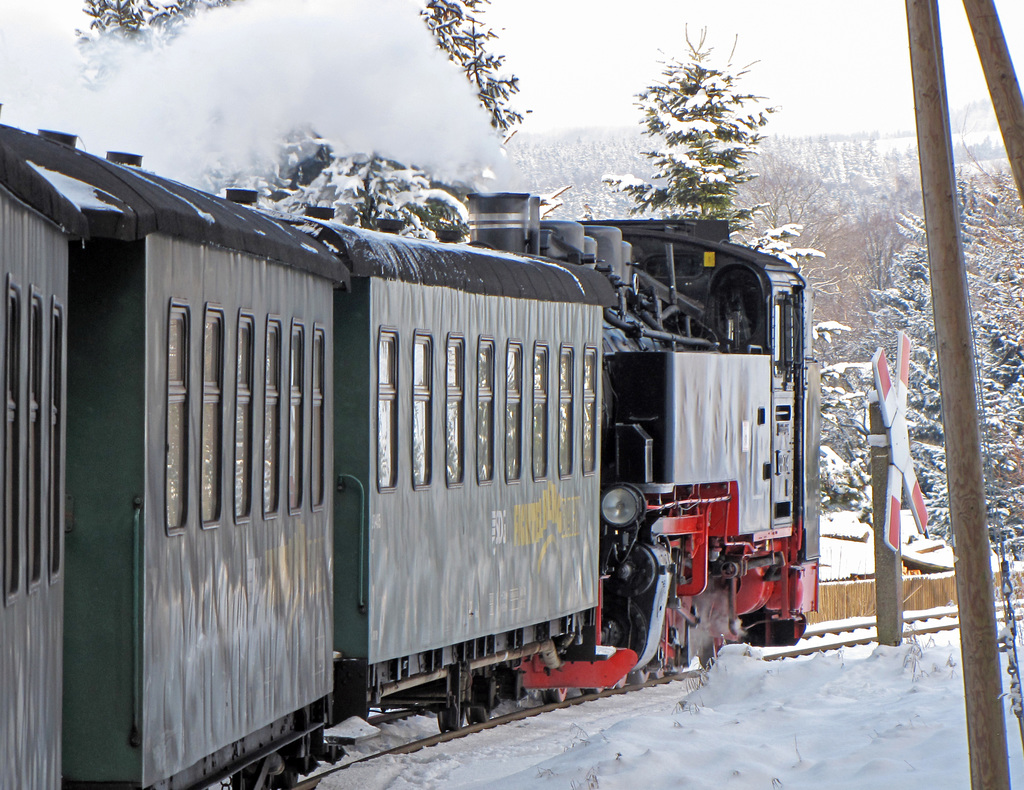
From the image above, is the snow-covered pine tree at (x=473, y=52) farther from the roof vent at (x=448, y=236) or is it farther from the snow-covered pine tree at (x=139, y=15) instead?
the roof vent at (x=448, y=236)

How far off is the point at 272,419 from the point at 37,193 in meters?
2.96

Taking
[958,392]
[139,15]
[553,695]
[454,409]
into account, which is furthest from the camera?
[139,15]

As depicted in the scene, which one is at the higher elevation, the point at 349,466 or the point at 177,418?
the point at 177,418

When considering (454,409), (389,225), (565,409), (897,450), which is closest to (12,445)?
(454,409)

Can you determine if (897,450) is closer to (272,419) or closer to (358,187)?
(272,419)

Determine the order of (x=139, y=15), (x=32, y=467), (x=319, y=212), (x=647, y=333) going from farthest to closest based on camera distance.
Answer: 1. (x=139, y=15)
2. (x=647, y=333)
3. (x=319, y=212)
4. (x=32, y=467)

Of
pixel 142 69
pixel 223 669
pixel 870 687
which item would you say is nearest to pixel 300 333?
pixel 223 669

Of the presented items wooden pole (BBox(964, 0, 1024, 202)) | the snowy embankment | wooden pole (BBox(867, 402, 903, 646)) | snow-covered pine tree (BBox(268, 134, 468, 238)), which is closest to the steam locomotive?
the snowy embankment

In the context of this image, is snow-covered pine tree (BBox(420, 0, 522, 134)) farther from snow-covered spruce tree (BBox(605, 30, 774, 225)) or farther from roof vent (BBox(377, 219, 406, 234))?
roof vent (BBox(377, 219, 406, 234))

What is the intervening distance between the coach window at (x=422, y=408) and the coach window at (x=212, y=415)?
273cm

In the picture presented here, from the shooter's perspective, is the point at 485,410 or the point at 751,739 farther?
the point at 485,410

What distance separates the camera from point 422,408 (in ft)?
31.5

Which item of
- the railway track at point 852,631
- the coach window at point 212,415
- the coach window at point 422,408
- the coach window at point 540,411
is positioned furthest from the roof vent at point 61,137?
the railway track at point 852,631

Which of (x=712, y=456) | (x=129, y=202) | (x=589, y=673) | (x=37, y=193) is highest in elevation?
(x=129, y=202)
